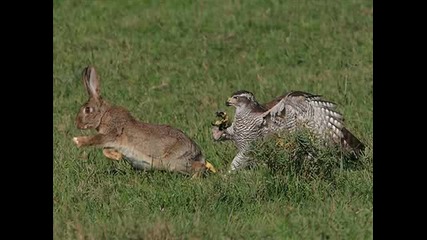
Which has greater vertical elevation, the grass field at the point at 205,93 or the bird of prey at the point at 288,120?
the bird of prey at the point at 288,120

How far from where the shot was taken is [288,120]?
9.26 m

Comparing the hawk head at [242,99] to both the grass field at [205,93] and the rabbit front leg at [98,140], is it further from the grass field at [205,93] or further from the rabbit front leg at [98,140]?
the rabbit front leg at [98,140]

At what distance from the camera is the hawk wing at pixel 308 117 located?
924cm

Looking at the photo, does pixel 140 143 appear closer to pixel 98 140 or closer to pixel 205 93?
pixel 98 140

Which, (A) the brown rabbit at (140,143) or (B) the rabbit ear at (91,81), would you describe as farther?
(B) the rabbit ear at (91,81)

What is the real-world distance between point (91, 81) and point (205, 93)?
348 cm

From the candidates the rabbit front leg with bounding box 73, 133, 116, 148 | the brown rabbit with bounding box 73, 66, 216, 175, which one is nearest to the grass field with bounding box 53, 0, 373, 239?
the brown rabbit with bounding box 73, 66, 216, 175

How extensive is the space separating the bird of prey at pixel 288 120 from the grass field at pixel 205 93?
29 cm

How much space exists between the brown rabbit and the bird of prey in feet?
1.25

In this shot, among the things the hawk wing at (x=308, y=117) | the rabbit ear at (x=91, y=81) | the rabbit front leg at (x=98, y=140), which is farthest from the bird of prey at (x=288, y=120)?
the rabbit ear at (x=91, y=81)

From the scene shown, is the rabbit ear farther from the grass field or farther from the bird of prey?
the bird of prey

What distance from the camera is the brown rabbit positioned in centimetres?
901

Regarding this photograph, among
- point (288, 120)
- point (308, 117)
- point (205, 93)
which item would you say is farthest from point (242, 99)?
point (205, 93)
